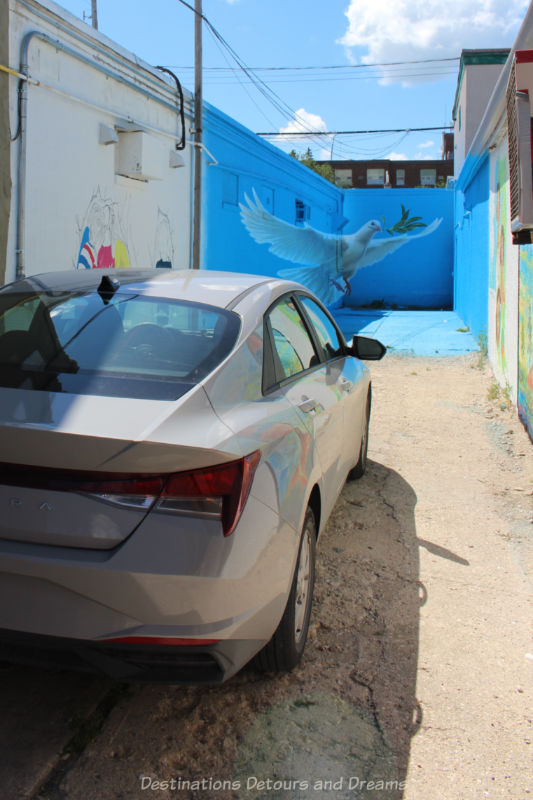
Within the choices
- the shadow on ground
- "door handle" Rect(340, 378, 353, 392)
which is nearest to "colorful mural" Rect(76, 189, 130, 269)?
"door handle" Rect(340, 378, 353, 392)

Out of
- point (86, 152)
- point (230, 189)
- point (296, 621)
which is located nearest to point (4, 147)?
point (86, 152)

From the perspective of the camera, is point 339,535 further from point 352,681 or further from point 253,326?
point 253,326

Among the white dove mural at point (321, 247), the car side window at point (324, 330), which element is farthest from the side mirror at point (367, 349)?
the white dove mural at point (321, 247)

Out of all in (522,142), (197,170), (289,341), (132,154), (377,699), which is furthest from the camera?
(197,170)

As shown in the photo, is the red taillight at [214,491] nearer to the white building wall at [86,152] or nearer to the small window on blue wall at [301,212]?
the white building wall at [86,152]

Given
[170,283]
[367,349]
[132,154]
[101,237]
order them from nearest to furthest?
[170,283] → [367,349] → [101,237] → [132,154]

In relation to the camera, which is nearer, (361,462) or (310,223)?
(361,462)

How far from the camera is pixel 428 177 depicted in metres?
68.9

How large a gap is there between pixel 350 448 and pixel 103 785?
8.57 feet

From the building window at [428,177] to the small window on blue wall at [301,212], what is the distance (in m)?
52.9

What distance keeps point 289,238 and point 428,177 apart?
5635 cm

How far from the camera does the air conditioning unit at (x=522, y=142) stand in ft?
13.9

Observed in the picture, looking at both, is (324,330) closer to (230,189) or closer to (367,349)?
(367,349)

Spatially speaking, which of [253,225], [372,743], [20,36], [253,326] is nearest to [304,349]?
[253,326]
